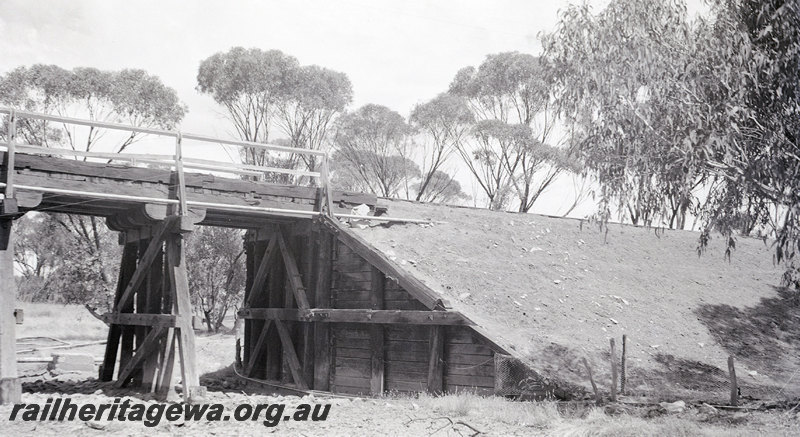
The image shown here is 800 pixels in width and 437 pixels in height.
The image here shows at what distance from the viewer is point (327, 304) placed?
49.2 feet

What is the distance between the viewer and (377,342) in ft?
44.7

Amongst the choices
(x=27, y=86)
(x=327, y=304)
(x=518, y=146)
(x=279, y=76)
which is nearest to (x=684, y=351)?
(x=327, y=304)

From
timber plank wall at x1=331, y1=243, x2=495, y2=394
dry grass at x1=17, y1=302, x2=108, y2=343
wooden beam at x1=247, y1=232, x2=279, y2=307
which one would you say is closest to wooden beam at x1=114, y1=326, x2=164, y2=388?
wooden beam at x1=247, y1=232, x2=279, y2=307

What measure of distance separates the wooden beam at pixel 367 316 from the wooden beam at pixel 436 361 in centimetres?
24

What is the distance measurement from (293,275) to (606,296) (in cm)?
686

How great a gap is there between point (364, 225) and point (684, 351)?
718 cm

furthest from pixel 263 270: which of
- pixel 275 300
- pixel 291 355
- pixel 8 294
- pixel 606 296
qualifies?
pixel 606 296

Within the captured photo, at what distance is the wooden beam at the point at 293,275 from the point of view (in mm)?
15203

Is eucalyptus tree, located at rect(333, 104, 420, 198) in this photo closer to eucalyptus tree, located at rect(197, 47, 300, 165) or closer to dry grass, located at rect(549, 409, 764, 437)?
eucalyptus tree, located at rect(197, 47, 300, 165)

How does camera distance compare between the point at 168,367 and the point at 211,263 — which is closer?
the point at 168,367

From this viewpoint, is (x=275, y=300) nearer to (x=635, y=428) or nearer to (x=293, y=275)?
(x=293, y=275)

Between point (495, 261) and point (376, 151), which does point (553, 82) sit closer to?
point (495, 261)

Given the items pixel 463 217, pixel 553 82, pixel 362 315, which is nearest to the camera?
pixel 553 82

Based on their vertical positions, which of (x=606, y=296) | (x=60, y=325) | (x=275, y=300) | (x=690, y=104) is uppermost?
(x=690, y=104)
